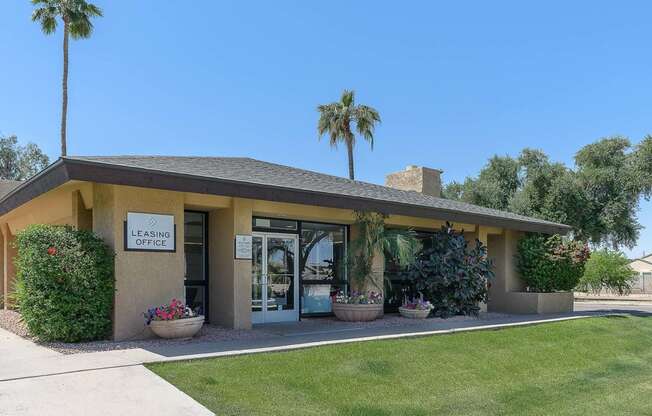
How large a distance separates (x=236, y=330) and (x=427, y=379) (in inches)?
169

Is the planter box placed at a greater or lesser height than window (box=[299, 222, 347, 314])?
lesser

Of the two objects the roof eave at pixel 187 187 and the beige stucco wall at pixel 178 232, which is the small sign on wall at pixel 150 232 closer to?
the beige stucco wall at pixel 178 232

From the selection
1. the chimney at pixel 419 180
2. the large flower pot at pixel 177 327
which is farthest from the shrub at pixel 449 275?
the large flower pot at pixel 177 327

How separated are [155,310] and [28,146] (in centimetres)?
4055

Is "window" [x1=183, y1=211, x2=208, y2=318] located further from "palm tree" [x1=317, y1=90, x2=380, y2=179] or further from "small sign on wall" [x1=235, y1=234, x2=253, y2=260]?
"palm tree" [x1=317, y1=90, x2=380, y2=179]

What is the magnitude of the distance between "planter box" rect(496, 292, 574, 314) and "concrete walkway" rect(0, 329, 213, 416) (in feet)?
40.3

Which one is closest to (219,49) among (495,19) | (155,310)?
(495,19)

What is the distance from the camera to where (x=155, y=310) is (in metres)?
9.12

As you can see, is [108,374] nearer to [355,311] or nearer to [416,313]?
[355,311]

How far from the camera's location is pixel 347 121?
32438 millimetres

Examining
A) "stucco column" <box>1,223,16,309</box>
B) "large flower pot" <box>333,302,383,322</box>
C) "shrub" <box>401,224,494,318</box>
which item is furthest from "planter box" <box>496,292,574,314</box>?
"stucco column" <box>1,223,16,309</box>

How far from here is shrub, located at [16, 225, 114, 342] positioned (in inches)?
335

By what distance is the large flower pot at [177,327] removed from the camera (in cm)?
895

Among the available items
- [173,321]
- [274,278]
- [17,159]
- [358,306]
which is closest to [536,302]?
[358,306]
